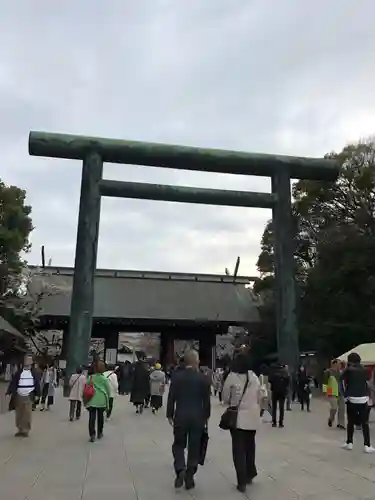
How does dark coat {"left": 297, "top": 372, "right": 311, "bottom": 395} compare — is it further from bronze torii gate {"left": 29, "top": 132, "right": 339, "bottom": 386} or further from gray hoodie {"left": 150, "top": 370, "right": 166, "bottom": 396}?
gray hoodie {"left": 150, "top": 370, "right": 166, "bottom": 396}

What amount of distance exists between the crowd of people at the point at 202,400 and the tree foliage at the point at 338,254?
1392 centimetres

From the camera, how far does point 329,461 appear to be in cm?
836

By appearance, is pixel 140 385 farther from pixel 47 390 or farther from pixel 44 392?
pixel 44 392

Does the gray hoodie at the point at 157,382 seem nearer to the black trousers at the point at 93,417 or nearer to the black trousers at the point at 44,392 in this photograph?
the black trousers at the point at 44,392

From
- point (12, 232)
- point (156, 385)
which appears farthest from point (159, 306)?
point (156, 385)

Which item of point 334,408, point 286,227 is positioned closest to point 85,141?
point 286,227

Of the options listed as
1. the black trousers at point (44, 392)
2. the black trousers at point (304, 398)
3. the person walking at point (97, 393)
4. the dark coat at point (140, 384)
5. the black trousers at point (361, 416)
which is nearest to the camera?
the black trousers at point (361, 416)

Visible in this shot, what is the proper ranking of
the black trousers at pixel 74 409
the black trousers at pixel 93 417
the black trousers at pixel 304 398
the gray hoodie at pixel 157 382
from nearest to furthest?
1. the black trousers at pixel 93 417
2. the black trousers at pixel 74 409
3. the gray hoodie at pixel 157 382
4. the black trousers at pixel 304 398

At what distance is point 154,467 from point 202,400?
201 centimetres

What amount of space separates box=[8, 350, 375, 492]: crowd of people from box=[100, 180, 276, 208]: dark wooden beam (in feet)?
24.5

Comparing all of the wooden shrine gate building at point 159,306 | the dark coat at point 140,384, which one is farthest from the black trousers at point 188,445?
the wooden shrine gate building at point 159,306

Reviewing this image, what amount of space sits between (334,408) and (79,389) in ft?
19.3

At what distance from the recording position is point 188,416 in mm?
6227

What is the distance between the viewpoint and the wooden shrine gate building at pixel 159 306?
37.7 meters
